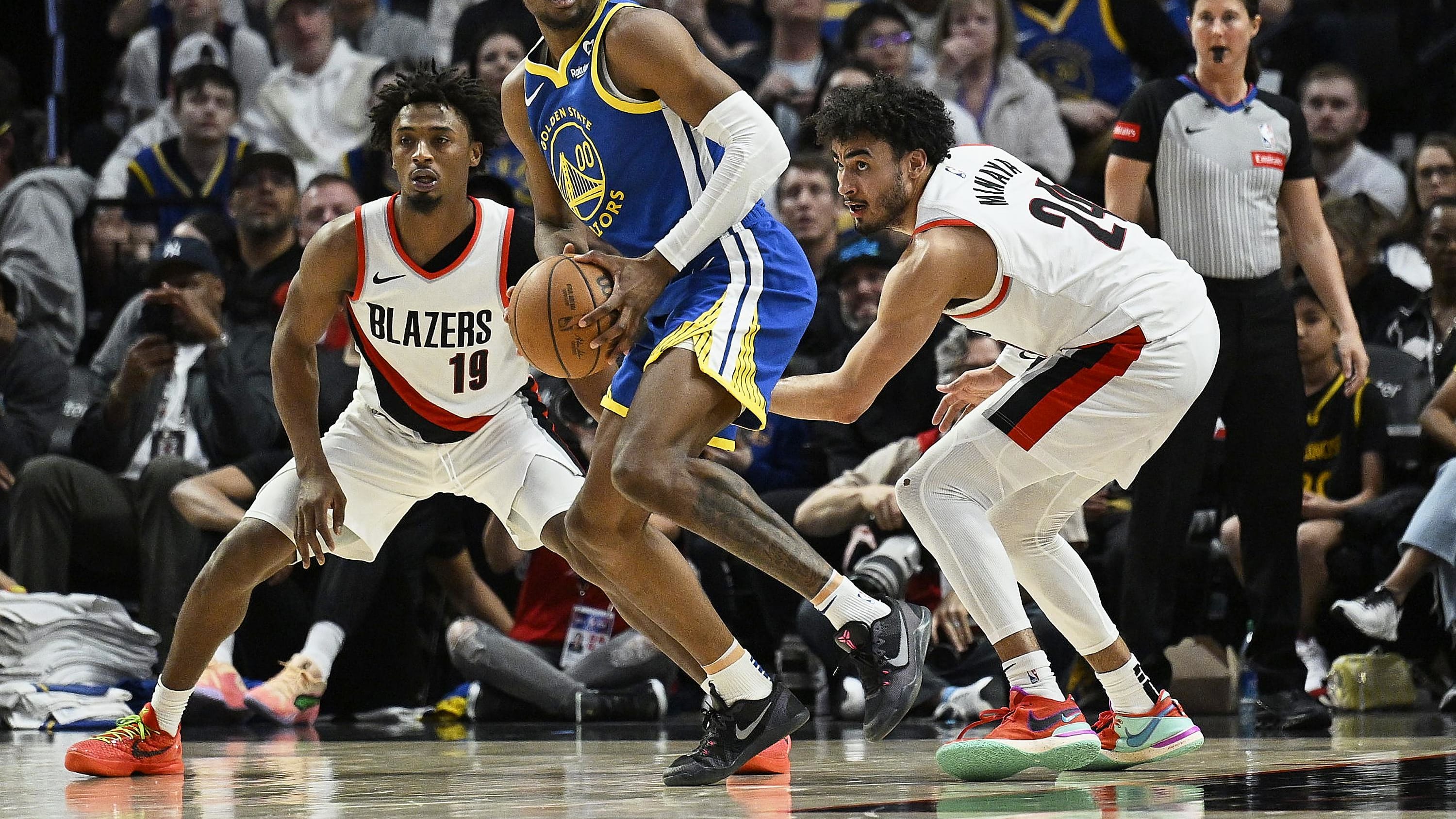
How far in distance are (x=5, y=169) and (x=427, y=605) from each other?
4137 mm

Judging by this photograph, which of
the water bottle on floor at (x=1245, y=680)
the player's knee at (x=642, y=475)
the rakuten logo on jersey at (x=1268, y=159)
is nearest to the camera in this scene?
the player's knee at (x=642, y=475)

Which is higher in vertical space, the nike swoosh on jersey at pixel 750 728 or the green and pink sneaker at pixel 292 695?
the nike swoosh on jersey at pixel 750 728

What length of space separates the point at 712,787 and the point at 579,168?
1521mm

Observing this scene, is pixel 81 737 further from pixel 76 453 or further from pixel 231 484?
pixel 76 453

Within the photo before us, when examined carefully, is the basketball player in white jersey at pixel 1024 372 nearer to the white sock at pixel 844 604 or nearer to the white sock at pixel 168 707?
the white sock at pixel 844 604

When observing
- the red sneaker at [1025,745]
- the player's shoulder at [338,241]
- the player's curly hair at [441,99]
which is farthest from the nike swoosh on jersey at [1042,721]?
the player's curly hair at [441,99]

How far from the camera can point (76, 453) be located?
24.4 feet

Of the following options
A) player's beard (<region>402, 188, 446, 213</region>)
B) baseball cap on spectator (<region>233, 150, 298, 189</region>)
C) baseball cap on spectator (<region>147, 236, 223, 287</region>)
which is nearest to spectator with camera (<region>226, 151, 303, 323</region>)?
baseball cap on spectator (<region>233, 150, 298, 189</region>)

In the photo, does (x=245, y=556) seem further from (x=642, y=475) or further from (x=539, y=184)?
(x=642, y=475)

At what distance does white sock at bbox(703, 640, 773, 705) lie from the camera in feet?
12.5

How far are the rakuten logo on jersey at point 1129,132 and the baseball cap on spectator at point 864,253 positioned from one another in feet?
5.93

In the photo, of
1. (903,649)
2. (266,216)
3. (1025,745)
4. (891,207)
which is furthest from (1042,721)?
(266,216)

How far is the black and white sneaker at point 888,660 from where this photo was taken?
145 inches

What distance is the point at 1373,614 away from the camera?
6.21m
